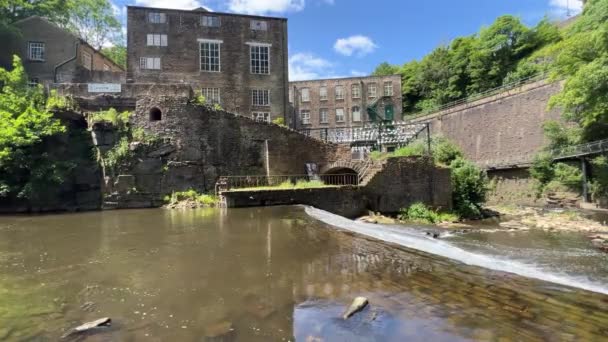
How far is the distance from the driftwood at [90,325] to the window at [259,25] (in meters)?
27.8

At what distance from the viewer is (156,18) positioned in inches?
1064

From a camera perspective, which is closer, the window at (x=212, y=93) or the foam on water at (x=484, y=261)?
the foam on water at (x=484, y=261)

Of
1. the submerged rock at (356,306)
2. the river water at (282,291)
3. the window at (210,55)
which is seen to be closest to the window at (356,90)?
the window at (210,55)

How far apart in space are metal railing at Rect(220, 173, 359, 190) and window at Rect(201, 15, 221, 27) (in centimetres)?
1420

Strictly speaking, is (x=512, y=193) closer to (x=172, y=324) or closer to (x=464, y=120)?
(x=464, y=120)

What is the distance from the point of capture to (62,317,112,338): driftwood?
13.0ft

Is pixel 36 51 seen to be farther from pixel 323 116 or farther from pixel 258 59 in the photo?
pixel 323 116

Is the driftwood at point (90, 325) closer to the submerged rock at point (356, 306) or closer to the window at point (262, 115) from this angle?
the submerged rock at point (356, 306)

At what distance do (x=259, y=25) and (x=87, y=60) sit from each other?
13592 millimetres

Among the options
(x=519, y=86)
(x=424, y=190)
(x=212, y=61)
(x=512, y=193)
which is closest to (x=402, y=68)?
(x=519, y=86)

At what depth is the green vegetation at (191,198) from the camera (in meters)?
18.4

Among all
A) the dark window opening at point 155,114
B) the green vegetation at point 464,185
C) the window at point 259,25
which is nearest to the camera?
the green vegetation at point 464,185

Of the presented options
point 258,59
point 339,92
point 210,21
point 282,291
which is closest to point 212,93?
point 258,59

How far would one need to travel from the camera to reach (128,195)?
18.8m
